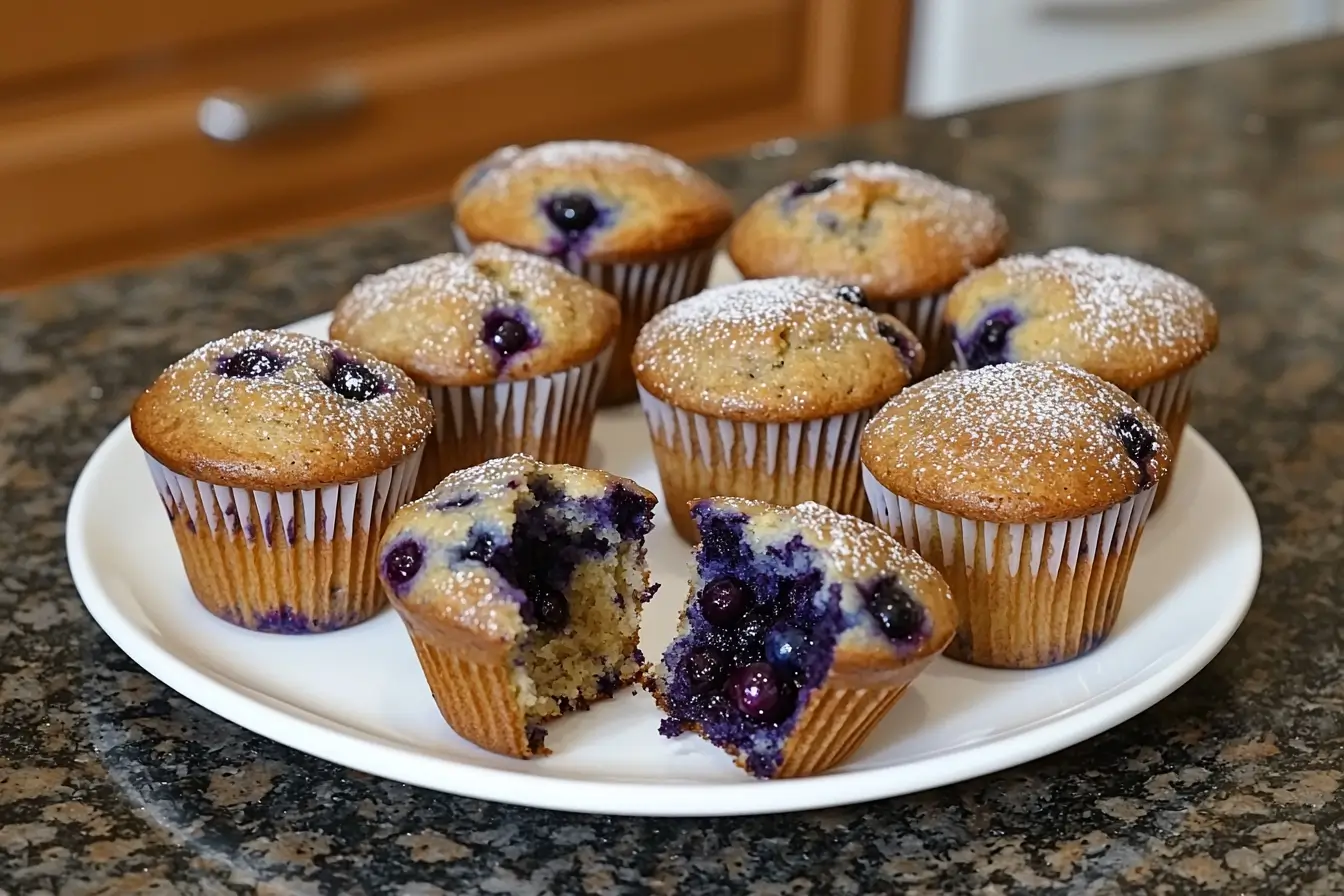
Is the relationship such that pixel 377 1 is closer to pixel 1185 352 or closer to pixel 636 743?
pixel 1185 352

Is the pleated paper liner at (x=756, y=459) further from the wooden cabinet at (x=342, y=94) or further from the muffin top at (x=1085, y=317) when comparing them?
the wooden cabinet at (x=342, y=94)

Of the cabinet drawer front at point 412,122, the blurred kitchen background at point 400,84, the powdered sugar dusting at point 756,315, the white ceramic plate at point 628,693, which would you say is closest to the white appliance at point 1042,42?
the blurred kitchen background at point 400,84

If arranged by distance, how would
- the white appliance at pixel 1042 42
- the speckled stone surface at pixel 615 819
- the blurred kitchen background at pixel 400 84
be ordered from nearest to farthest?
the speckled stone surface at pixel 615 819, the blurred kitchen background at pixel 400 84, the white appliance at pixel 1042 42

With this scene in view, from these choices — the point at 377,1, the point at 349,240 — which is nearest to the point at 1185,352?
the point at 349,240

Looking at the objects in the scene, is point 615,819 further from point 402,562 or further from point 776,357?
point 776,357

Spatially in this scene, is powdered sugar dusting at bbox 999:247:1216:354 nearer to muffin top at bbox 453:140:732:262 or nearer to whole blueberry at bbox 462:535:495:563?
muffin top at bbox 453:140:732:262

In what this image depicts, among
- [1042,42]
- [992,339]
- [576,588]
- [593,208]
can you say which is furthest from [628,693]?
[1042,42]
